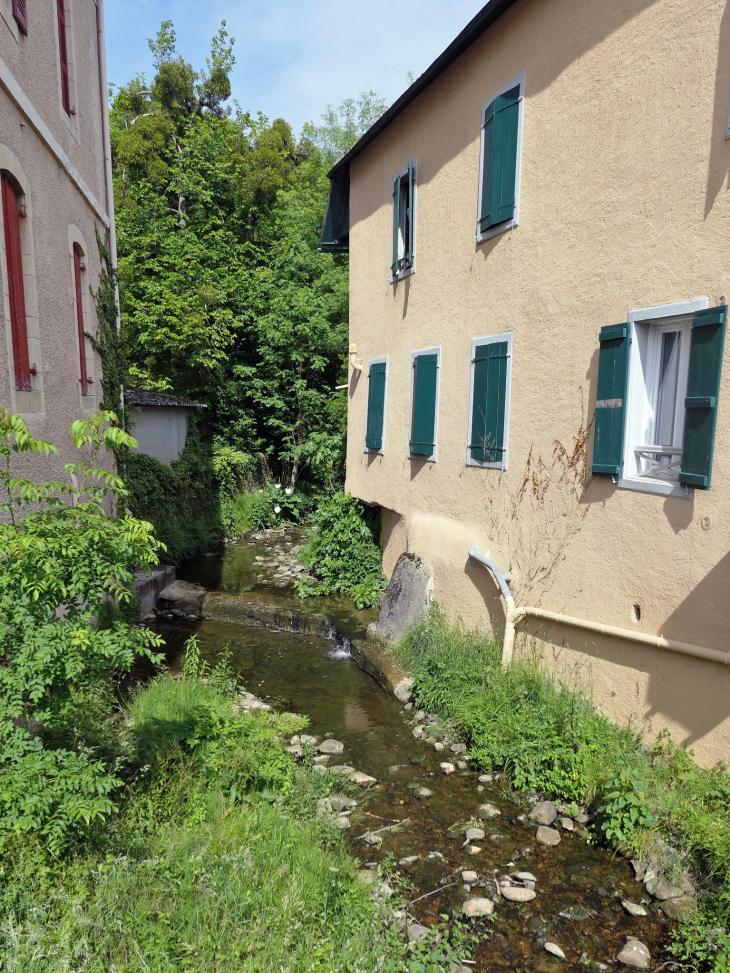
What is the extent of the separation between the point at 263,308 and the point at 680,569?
1493 cm

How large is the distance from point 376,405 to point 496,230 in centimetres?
363

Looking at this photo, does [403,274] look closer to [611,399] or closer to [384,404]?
[384,404]

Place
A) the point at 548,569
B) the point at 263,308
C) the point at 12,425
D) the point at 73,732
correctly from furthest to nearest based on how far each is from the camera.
Result: the point at 263,308 → the point at 548,569 → the point at 73,732 → the point at 12,425

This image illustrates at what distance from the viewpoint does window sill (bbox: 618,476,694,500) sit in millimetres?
4656

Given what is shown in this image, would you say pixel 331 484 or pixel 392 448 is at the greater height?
pixel 392 448

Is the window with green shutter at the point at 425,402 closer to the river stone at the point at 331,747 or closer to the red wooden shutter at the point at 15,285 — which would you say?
the river stone at the point at 331,747

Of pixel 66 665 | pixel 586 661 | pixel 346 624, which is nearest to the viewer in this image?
pixel 66 665

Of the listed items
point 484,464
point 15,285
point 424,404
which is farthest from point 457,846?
point 15,285

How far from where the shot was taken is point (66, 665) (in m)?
3.11

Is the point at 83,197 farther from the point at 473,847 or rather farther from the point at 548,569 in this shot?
the point at 473,847

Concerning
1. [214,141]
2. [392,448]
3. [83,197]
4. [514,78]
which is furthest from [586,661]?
[214,141]

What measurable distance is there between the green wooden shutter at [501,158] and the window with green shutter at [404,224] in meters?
1.79

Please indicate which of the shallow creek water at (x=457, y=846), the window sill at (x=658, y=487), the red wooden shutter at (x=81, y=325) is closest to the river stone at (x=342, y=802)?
the shallow creek water at (x=457, y=846)

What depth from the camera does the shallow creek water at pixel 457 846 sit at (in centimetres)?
372
